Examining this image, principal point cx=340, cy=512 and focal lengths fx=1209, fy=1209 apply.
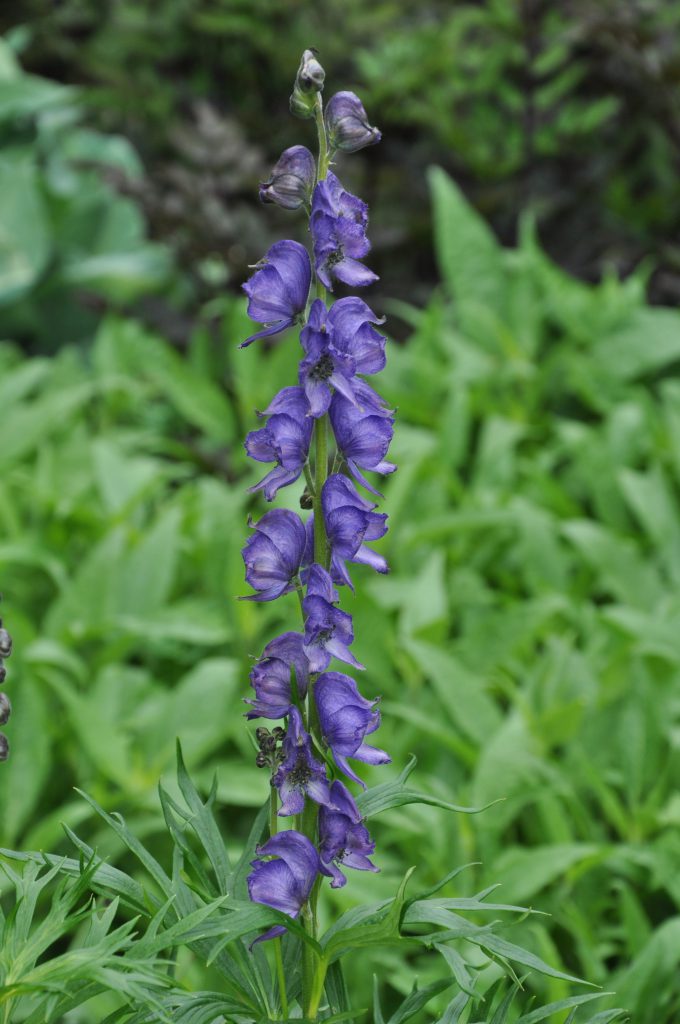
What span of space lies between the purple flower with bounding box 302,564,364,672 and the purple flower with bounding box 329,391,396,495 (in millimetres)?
89

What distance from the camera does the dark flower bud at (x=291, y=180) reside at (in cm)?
98

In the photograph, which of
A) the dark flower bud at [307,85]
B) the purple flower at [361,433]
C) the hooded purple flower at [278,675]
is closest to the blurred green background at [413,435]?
the hooded purple flower at [278,675]

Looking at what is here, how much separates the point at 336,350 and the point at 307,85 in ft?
0.70

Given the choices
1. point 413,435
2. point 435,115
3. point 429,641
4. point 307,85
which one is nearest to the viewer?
point 307,85

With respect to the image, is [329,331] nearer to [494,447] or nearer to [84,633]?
[84,633]

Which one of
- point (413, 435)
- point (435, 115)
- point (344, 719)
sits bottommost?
point (344, 719)

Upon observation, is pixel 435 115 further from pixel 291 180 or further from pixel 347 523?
pixel 347 523

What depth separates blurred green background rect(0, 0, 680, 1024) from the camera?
93.0 inches

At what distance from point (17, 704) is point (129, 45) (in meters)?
4.96

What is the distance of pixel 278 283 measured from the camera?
3.28 feet

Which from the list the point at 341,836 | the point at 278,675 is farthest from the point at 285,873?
the point at 278,675

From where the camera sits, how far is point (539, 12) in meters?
4.85

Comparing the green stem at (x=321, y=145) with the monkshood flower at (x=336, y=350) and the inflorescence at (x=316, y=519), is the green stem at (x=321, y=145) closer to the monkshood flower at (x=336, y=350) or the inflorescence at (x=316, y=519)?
the inflorescence at (x=316, y=519)

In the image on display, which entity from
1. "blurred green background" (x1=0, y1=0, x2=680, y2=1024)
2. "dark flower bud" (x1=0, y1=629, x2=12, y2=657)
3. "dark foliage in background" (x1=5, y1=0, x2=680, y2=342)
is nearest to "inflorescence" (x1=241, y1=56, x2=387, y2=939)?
"dark flower bud" (x1=0, y1=629, x2=12, y2=657)
